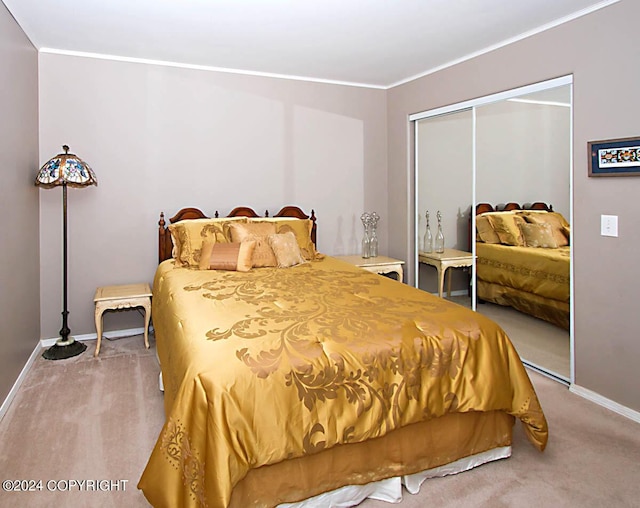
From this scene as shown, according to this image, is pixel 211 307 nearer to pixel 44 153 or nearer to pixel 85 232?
pixel 85 232

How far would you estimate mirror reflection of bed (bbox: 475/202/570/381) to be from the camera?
3.29 m

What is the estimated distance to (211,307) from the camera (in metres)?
2.62

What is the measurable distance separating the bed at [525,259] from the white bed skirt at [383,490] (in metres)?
1.50

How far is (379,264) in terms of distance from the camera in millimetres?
4691

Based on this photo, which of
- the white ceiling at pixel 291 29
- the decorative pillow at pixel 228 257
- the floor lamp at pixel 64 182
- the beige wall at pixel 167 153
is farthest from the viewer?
the beige wall at pixel 167 153

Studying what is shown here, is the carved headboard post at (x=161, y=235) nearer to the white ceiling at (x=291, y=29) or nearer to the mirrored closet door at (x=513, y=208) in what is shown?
the white ceiling at (x=291, y=29)

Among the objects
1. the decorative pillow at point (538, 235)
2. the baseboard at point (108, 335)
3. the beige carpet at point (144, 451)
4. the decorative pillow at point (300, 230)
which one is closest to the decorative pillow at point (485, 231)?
the decorative pillow at point (538, 235)

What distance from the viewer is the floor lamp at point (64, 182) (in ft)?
11.7

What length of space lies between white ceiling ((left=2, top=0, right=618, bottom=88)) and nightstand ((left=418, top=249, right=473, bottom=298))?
1.64m

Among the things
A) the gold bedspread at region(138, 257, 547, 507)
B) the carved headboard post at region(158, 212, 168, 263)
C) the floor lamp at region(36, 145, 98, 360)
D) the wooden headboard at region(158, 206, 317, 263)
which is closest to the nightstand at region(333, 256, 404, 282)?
the wooden headboard at region(158, 206, 317, 263)

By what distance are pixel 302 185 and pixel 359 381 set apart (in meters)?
3.09

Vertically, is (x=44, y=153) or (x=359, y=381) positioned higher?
(x=44, y=153)

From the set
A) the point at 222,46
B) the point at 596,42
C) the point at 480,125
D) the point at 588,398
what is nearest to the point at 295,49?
the point at 222,46

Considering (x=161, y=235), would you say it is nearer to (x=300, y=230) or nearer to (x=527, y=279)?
(x=300, y=230)
